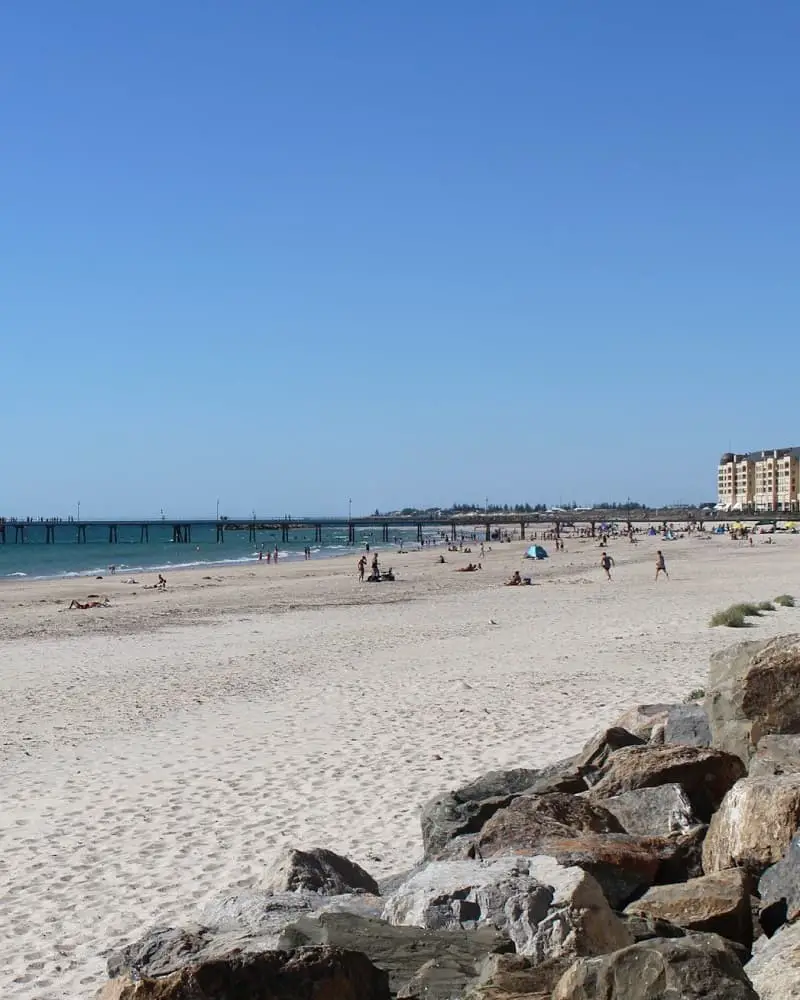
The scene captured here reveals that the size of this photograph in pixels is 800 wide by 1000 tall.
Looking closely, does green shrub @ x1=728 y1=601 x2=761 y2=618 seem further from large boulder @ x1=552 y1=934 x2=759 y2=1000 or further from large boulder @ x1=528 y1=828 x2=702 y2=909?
large boulder @ x1=552 y1=934 x2=759 y2=1000

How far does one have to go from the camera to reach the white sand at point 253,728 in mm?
7078

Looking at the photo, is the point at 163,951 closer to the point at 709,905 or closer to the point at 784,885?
the point at 709,905

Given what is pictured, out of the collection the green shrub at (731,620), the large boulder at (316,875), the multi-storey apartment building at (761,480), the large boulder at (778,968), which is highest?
the multi-storey apartment building at (761,480)

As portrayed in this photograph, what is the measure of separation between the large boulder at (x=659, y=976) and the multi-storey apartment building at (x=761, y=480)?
147 metres

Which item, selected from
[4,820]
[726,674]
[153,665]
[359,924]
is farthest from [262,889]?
[153,665]

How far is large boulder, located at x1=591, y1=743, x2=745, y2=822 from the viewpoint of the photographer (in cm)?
612

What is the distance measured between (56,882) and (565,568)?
4566cm

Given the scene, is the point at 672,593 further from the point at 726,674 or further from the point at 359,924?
the point at 359,924

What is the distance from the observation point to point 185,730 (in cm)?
1242

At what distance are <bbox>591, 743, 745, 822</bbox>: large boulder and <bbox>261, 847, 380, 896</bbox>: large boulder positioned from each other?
1.44 metres

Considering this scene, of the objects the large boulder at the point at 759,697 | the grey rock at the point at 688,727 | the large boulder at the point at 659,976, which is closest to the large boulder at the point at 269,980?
the large boulder at the point at 659,976

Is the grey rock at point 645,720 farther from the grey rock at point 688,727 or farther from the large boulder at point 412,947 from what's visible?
the large boulder at point 412,947

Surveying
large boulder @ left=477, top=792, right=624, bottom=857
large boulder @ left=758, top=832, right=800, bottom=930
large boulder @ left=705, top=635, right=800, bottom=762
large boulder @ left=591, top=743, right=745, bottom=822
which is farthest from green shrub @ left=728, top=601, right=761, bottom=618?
large boulder @ left=758, top=832, right=800, bottom=930

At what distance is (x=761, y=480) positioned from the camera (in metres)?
166
